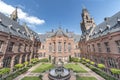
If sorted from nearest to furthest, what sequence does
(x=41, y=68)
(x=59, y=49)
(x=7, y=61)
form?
1. (x=7, y=61)
2. (x=41, y=68)
3. (x=59, y=49)

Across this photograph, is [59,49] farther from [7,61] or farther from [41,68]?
[7,61]

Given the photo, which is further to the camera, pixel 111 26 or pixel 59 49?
pixel 59 49

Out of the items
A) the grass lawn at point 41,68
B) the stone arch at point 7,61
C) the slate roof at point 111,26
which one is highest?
the slate roof at point 111,26

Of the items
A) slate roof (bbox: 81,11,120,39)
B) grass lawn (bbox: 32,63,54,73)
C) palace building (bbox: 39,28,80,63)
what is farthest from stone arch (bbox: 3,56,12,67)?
slate roof (bbox: 81,11,120,39)

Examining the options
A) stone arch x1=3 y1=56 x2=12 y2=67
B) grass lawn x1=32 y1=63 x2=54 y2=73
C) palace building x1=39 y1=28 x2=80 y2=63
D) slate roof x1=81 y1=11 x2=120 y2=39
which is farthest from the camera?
palace building x1=39 y1=28 x2=80 y2=63

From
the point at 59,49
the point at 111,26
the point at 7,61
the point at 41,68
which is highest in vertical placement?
the point at 111,26

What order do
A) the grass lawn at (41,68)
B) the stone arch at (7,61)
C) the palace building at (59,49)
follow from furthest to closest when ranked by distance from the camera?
the palace building at (59,49), the grass lawn at (41,68), the stone arch at (7,61)

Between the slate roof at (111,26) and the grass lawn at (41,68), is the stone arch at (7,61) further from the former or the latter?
the slate roof at (111,26)

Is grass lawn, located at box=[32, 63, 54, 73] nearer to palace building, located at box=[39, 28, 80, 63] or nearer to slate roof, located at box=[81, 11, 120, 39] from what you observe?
palace building, located at box=[39, 28, 80, 63]

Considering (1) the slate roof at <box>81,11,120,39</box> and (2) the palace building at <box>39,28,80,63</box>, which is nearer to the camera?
(1) the slate roof at <box>81,11,120,39</box>

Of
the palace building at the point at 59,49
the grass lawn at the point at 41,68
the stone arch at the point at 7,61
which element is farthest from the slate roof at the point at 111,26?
the stone arch at the point at 7,61

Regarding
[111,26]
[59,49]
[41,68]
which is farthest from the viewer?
[59,49]


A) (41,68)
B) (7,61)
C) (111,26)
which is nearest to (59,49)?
(41,68)

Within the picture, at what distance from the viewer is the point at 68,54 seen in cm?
3997
